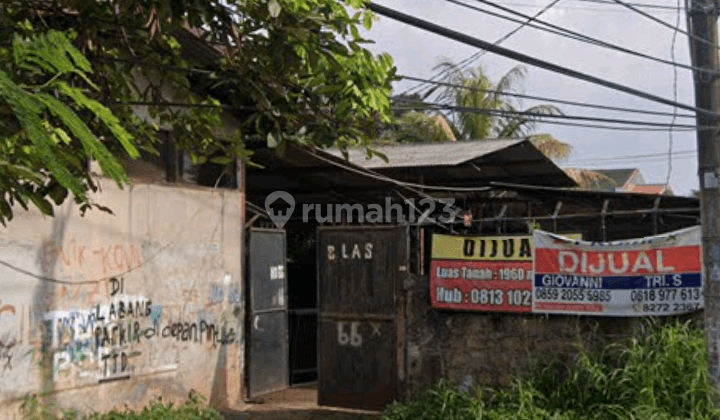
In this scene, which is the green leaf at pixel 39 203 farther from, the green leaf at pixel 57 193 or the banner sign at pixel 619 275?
the banner sign at pixel 619 275

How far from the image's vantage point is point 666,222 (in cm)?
923

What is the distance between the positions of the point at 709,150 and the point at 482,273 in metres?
2.81

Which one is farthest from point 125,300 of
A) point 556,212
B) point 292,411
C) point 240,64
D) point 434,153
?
point 434,153

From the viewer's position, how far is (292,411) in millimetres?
10773

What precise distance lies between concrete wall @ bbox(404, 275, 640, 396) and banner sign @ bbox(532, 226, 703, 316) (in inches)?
6.4

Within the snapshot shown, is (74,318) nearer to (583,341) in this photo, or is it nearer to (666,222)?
(583,341)

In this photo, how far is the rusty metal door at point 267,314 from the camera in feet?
37.6

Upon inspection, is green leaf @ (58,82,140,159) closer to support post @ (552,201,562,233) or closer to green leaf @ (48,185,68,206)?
green leaf @ (48,185,68,206)

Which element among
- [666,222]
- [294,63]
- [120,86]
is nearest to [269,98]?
[294,63]

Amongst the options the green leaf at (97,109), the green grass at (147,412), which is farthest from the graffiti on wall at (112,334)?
the green leaf at (97,109)

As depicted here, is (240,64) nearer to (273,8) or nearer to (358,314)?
(273,8)

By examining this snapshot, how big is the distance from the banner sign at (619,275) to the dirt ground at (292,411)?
2.47 meters

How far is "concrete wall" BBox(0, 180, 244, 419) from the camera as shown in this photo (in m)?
8.31

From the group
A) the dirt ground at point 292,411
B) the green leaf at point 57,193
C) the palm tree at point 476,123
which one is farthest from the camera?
the palm tree at point 476,123
